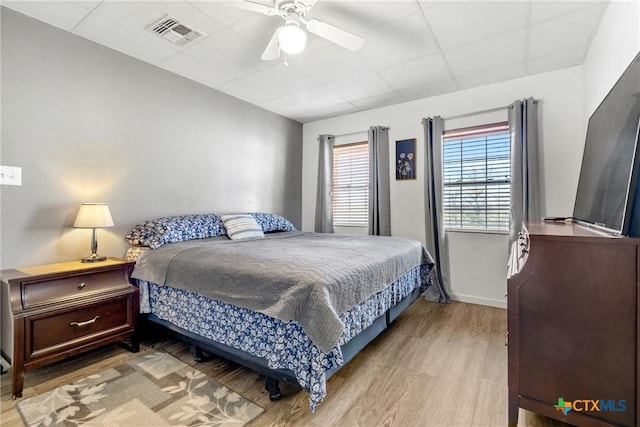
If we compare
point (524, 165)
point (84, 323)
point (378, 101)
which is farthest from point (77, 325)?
point (524, 165)

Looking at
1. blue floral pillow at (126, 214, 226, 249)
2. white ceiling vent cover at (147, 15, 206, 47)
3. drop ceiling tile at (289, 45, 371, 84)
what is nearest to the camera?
white ceiling vent cover at (147, 15, 206, 47)

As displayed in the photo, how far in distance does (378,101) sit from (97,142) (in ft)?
10.2

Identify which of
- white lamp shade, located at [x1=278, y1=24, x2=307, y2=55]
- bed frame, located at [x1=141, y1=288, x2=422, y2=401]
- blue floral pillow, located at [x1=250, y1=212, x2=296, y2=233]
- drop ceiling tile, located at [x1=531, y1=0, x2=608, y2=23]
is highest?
drop ceiling tile, located at [x1=531, y1=0, x2=608, y2=23]

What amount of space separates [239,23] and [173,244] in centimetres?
Answer: 185

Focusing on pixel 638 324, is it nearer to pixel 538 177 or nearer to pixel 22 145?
pixel 538 177

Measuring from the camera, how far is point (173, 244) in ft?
8.36

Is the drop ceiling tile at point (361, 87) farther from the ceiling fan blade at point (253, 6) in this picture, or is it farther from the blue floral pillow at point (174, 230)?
the blue floral pillow at point (174, 230)

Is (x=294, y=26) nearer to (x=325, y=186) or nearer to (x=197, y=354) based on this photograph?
(x=197, y=354)

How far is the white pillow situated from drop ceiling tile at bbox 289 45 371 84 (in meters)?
1.69

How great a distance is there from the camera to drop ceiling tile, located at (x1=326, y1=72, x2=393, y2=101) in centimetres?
318

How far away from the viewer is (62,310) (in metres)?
1.91

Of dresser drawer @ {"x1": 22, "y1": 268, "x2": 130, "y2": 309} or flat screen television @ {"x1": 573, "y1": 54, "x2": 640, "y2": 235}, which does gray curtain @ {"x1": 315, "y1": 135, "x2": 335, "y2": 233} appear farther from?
flat screen television @ {"x1": 573, "y1": 54, "x2": 640, "y2": 235}

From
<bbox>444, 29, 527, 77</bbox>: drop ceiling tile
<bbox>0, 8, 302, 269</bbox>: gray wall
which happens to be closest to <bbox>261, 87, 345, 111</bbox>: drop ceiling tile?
<bbox>0, 8, 302, 269</bbox>: gray wall

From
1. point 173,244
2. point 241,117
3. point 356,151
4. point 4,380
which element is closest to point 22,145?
point 173,244
